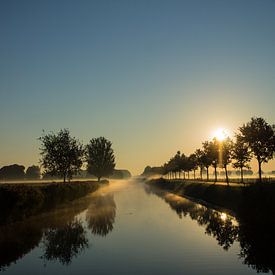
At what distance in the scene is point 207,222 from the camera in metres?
36.6

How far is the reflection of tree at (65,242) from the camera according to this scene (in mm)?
22312

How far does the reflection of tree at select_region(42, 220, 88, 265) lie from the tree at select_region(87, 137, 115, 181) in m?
110

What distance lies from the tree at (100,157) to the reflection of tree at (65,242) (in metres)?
110

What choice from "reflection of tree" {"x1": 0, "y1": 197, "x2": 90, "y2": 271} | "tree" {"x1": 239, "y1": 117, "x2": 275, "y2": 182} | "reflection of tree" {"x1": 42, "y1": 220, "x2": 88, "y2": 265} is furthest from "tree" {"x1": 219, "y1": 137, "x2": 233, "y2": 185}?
"reflection of tree" {"x1": 42, "y1": 220, "x2": 88, "y2": 265}

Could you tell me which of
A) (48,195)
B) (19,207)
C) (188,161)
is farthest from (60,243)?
(188,161)

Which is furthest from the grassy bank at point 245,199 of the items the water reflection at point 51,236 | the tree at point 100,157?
the tree at point 100,157

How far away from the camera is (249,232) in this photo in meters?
27.9

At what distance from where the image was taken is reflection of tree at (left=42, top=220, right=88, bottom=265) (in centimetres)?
2231

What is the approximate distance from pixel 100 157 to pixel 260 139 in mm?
92909

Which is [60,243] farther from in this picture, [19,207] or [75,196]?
[75,196]

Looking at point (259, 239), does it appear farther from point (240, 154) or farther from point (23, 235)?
point (240, 154)

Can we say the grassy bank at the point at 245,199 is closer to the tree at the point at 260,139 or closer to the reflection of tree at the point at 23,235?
the tree at the point at 260,139

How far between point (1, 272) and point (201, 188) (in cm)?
5498

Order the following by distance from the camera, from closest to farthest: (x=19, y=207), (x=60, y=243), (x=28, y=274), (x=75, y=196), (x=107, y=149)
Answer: (x=28, y=274) < (x=60, y=243) < (x=19, y=207) < (x=75, y=196) < (x=107, y=149)
